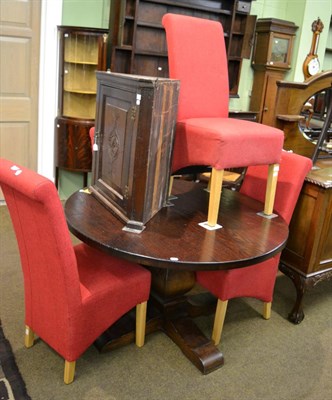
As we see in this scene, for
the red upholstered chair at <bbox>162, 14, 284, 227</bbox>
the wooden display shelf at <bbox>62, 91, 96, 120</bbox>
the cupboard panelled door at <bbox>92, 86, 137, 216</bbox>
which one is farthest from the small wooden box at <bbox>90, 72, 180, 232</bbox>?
the wooden display shelf at <bbox>62, 91, 96, 120</bbox>

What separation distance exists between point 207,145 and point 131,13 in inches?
89.1

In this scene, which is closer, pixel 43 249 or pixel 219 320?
pixel 43 249

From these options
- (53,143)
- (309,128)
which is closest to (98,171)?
(309,128)

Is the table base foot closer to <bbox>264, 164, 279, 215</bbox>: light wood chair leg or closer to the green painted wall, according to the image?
<bbox>264, 164, 279, 215</bbox>: light wood chair leg

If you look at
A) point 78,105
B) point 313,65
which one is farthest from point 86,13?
point 313,65

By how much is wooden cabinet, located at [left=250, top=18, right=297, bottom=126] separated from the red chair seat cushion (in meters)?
2.56

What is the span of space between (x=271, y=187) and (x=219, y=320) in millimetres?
714

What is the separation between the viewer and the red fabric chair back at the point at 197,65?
2020 mm

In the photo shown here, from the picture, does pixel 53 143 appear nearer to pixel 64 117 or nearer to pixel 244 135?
pixel 64 117

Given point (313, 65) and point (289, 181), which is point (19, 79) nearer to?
point (289, 181)

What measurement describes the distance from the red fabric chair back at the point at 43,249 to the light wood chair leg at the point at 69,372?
123 mm

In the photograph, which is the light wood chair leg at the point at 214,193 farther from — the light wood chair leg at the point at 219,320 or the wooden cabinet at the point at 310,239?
the wooden cabinet at the point at 310,239

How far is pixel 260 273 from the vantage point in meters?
2.22

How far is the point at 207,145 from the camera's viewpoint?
71.8 inches
